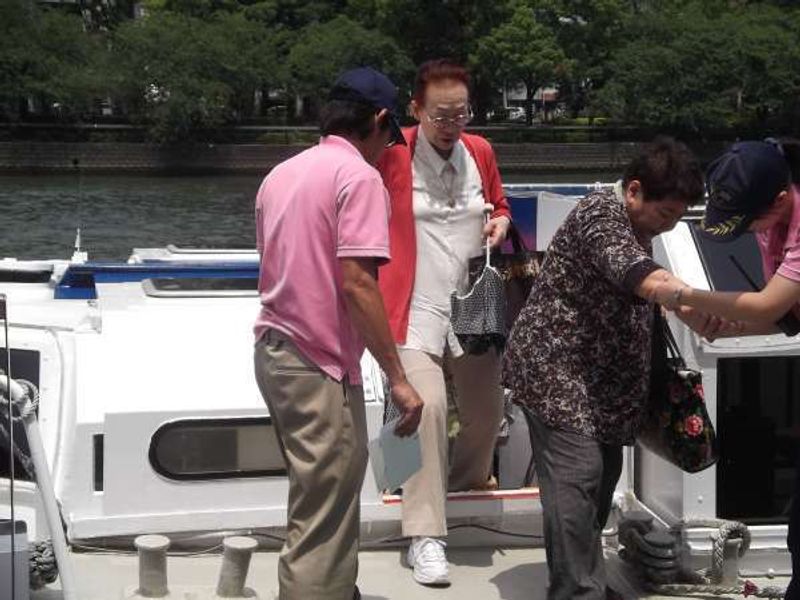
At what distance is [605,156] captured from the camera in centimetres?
5044

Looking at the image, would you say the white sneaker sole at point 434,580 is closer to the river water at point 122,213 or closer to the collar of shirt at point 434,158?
the collar of shirt at point 434,158

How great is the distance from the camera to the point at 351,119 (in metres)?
3.13

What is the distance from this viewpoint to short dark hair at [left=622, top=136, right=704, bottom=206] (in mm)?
3250

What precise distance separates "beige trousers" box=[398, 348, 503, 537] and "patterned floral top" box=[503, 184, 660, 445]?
1.77 ft

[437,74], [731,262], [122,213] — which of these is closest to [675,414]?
[731,262]

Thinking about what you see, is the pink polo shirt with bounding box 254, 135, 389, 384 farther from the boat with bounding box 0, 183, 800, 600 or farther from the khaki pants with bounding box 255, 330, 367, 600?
the boat with bounding box 0, 183, 800, 600

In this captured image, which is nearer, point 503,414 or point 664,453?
point 664,453

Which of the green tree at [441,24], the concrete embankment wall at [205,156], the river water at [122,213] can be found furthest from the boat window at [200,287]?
the green tree at [441,24]

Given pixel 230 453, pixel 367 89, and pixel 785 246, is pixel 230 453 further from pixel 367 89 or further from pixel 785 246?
pixel 785 246

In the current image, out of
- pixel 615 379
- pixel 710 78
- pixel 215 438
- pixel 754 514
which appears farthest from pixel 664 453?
pixel 710 78

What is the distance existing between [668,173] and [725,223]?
27cm

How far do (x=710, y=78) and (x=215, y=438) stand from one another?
54.6 meters

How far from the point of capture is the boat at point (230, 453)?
3.80 metres

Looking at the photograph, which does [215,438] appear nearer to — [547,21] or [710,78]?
[710,78]
